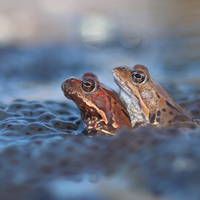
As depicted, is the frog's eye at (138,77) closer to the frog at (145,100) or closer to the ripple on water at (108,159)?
the frog at (145,100)

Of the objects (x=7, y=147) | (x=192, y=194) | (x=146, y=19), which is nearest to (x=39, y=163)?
(x=7, y=147)

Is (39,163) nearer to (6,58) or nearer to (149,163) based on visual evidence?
(149,163)

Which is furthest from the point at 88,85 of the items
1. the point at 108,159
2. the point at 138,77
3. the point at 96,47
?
the point at 96,47

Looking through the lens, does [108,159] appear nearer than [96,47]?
Yes

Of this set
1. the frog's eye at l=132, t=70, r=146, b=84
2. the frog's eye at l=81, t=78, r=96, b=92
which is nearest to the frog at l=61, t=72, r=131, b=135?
the frog's eye at l=81, t=78, r=96, b=92

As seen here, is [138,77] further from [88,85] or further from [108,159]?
[108,159]

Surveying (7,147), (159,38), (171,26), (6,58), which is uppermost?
(171,26)

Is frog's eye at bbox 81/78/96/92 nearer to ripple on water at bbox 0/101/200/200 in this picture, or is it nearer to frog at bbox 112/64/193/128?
frog at bbox 112/64/193/128
